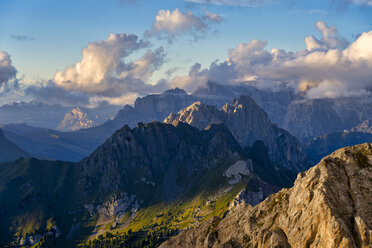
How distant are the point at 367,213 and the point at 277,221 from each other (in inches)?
1550

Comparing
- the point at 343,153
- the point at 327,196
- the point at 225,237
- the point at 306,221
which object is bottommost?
the point at 225,237

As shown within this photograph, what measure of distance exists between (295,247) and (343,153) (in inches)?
1582

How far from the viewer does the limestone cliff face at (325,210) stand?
94000 millimetres

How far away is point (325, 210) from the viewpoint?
100375 millimetres

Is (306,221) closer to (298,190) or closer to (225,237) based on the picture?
(298,190)

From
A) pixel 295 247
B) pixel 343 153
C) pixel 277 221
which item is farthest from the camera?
pixel 277 221

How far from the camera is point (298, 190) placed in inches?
4963

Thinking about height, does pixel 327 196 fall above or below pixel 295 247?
above

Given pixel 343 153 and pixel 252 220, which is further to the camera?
pixel 252 220

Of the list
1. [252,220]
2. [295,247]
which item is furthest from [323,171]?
[252,220]

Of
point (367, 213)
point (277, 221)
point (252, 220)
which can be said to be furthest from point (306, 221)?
point (252, 220)

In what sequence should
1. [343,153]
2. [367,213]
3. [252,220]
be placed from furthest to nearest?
[252,220] → [343,153] → [367,213]

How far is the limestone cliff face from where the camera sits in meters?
94.0

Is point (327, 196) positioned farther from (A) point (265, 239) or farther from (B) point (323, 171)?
(A) point (265, 239)
